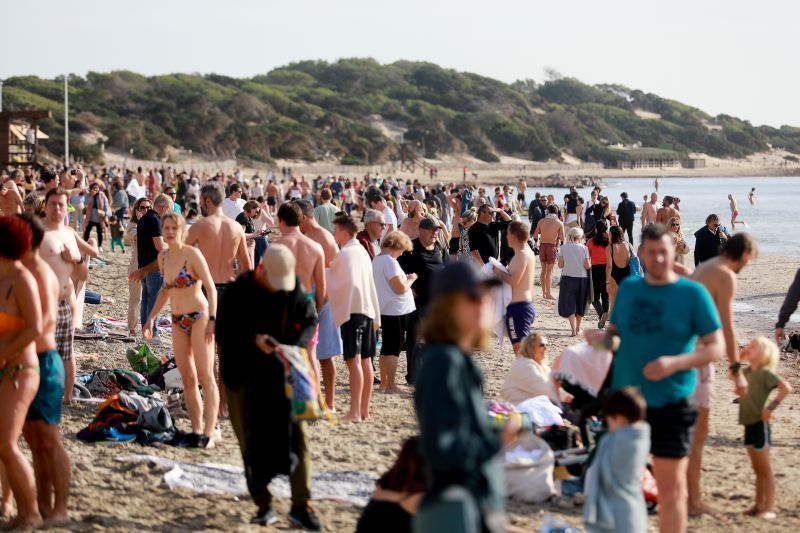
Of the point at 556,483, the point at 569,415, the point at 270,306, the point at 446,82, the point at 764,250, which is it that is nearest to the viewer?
the point at 270,306

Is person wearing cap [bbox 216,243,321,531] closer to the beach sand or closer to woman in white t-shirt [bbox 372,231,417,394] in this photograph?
the beach sand

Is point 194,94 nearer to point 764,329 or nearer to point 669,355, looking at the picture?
point 764,329

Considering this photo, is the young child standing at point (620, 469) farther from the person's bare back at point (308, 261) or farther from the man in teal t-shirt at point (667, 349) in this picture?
the person's bare back at point (308, 261)

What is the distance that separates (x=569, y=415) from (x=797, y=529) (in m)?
1.58

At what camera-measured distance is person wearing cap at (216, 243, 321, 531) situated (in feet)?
17.6

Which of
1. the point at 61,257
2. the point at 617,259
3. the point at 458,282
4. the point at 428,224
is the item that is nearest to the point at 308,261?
the point at 61,257

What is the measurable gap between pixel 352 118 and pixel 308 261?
120 metres

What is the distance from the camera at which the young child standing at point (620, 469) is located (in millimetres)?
4590

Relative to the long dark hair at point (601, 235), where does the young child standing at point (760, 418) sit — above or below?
below

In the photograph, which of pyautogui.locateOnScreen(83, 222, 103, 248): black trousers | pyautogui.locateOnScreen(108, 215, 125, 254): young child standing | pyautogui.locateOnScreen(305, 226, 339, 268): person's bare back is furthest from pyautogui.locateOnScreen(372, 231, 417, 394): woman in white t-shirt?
pyautogui.locateOnScreen(108, 215, 125, 254): young child standing

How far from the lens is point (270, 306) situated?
216 inches

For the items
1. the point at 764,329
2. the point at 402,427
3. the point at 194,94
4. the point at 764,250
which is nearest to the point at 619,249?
the point at 764,329

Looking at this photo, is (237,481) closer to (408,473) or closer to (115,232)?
(408,473)

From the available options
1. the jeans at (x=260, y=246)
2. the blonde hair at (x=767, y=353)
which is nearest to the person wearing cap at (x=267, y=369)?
the blonde hair at (x=767, y=353)
